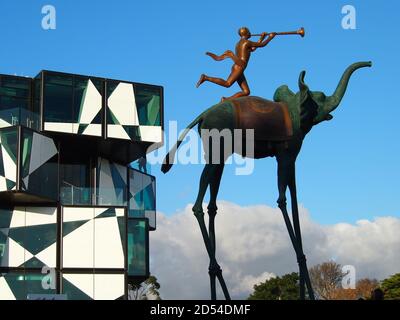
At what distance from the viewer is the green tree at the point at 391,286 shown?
163 ft

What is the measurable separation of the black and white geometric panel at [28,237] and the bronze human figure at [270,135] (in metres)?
33.8

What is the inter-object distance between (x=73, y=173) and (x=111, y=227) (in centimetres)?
442

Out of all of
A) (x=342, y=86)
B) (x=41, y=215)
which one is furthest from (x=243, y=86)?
(x=41, y=215)

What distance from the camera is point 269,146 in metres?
16.5

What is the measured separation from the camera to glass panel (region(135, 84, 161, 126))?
52.8 meters

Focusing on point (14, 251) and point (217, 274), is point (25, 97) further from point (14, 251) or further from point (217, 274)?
point (217, 274)

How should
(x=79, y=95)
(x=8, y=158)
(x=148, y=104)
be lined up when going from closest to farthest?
(x=8, y=158), (x=79, y=95), (x=148, y=104)

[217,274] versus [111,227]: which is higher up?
[111,227]

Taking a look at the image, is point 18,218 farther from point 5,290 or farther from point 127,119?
point 127,119

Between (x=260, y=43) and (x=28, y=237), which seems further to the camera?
(x=28, y=237)

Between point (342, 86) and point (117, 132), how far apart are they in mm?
35239

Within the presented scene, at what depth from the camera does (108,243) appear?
50.6m

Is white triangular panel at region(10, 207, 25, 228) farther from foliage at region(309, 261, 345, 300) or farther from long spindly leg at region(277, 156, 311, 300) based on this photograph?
long spindly leg at region(277, 156, 311, 300)
